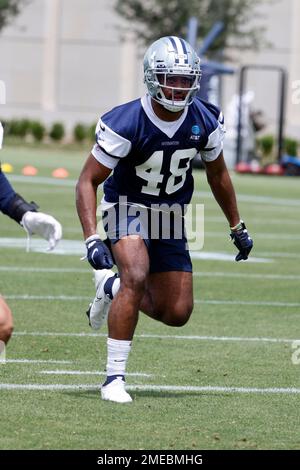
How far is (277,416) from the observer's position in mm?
6270

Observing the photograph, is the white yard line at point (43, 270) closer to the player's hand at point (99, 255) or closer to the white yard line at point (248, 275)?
the white yard line at point (248, 275)

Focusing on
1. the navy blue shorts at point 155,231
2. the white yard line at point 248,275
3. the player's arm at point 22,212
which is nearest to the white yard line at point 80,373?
the navy blue shorts at point 155,231

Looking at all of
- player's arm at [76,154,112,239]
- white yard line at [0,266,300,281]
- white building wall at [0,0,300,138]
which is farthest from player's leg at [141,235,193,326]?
white building wall at [0,0,300,138]

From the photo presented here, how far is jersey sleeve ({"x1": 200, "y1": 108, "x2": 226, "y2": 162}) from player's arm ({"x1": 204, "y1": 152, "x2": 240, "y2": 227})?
4 centimetres

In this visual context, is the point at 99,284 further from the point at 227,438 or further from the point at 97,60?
the point at 97,60

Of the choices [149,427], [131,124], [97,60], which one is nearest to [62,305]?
[131,124]

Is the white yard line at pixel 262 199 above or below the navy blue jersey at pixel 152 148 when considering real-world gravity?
below

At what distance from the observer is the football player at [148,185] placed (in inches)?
258

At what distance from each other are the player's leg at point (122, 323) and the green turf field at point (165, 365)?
99mm

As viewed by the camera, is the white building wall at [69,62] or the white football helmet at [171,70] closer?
the white football helmet at [171,70]

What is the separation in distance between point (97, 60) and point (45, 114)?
114 inches

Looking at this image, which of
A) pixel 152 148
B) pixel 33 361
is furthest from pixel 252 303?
pixel 152 148

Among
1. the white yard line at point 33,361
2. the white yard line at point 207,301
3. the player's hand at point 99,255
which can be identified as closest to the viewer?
the player's hand at point 99,255

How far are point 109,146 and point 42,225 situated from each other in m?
0.64
